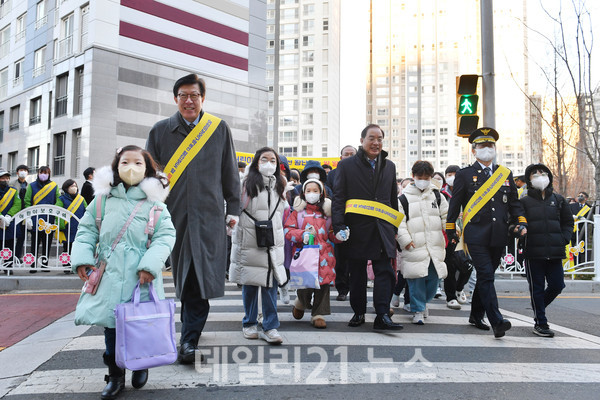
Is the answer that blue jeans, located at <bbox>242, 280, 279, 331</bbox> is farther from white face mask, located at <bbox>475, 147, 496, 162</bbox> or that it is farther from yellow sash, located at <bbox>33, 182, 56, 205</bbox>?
yellow sash, located at <bbox>33, 182, 56, 205</bbox>

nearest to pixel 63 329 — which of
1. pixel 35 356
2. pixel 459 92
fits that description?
pixel 35 356

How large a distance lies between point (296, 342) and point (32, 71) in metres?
30.3

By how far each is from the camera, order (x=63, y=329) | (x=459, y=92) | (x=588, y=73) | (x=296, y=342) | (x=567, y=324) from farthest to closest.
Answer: (x=588, y=73) < (x=459, y=92) < (x=567, y=324) < (x=63, y=329) < (x=296, y=342)

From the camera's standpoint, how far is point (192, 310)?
4172 millimetres

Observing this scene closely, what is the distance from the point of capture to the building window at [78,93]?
25156 mm

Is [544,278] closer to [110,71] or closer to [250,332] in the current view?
[250,332]

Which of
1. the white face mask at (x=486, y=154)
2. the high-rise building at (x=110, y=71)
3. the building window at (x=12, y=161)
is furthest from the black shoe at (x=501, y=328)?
the building window at (x=12, y=161)

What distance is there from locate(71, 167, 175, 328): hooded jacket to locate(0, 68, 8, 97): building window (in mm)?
34267

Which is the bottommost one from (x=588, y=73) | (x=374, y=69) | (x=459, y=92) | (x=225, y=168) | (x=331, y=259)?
(x=331, y=259)

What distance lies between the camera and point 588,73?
12805 mm

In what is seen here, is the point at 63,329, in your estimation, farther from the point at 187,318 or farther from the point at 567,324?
the point at 567,324

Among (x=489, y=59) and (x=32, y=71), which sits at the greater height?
(x=32, y=71)

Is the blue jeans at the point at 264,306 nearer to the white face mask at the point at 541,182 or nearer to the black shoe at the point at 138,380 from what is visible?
the black shoe at the point at 138,380

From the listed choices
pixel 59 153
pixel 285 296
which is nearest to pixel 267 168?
pixel 285 296
